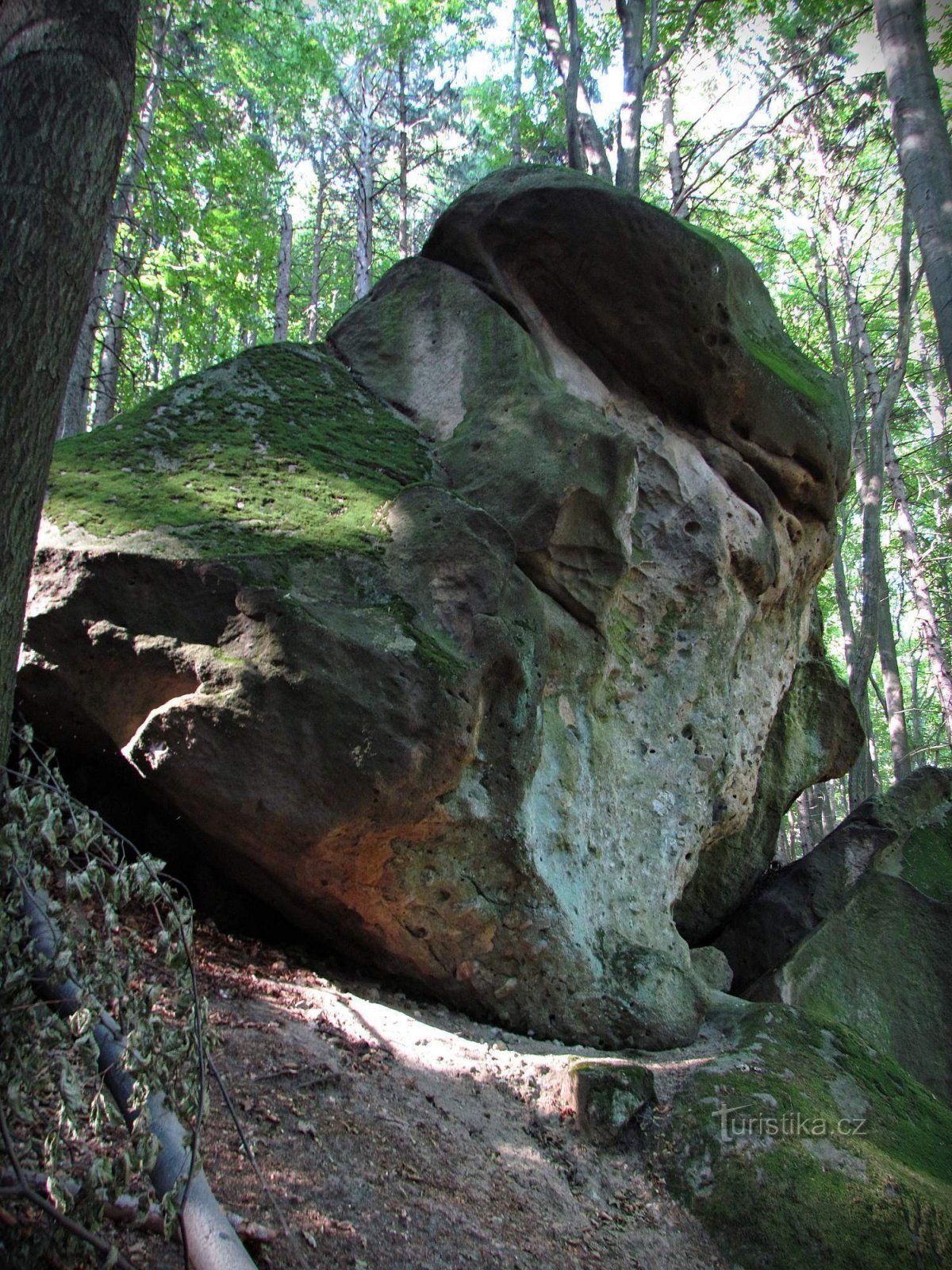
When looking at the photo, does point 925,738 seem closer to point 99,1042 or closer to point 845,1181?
point 845,1181

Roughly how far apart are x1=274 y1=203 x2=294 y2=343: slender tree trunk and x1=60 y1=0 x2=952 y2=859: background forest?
55 mm

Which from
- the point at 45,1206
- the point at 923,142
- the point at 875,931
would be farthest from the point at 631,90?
the point at 45,1206

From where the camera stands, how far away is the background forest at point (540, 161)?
1184 cm

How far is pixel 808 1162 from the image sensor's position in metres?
4.34

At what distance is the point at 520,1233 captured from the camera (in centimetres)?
341

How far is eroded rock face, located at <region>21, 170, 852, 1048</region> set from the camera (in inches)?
178

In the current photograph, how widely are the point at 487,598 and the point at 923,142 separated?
388cm

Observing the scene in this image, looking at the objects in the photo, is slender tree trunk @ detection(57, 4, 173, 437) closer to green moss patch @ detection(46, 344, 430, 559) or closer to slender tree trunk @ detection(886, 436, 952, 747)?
green moss patch @ detection(46, 344, 430, 559)

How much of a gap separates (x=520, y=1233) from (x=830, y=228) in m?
16.0

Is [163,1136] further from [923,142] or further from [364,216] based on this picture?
[364,216]

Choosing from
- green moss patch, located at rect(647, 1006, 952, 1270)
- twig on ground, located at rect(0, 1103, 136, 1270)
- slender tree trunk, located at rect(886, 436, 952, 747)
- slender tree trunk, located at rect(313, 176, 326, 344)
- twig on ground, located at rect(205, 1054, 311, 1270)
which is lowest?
green moss patch, located at rect(647, 1006, 952, 1270)

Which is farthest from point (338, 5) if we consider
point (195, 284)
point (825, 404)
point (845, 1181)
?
point (845, 1181)

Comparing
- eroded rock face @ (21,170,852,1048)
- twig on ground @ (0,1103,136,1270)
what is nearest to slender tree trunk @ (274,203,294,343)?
eroded rock face @ (21,170,852,1048)

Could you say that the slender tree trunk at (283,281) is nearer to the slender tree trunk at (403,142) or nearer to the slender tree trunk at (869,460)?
the slender tree trunk at (403,142)
